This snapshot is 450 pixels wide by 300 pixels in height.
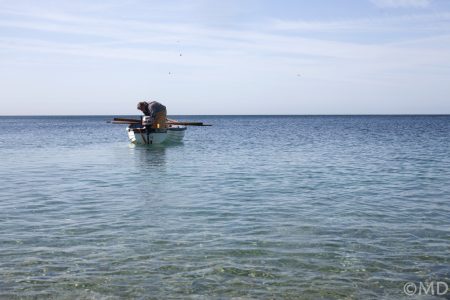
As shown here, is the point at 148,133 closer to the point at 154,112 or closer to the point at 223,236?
the point at 154,112

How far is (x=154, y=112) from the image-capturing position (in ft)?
149

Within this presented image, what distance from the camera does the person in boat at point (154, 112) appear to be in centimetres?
4544

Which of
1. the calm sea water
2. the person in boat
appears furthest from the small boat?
the calm sea water

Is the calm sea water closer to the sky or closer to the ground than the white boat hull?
closer to the ground

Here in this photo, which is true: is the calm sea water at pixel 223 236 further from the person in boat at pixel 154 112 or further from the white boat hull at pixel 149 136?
the person in boat at pixel 154 112

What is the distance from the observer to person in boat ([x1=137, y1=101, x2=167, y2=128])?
149 ft

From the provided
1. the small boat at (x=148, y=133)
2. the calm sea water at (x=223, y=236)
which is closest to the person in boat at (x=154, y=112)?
the small boat at (x=148, y=133)

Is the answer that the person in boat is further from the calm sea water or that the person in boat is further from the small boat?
the calm sea water

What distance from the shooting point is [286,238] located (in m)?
11.4

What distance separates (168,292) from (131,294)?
62 cm

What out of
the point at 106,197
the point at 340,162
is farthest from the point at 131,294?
the point at 340,162

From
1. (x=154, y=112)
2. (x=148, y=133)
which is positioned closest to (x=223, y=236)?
(x=148, y=133)

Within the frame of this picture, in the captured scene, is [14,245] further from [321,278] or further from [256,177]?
[256,177]

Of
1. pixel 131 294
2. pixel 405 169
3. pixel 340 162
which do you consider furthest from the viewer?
pixel 340 162
